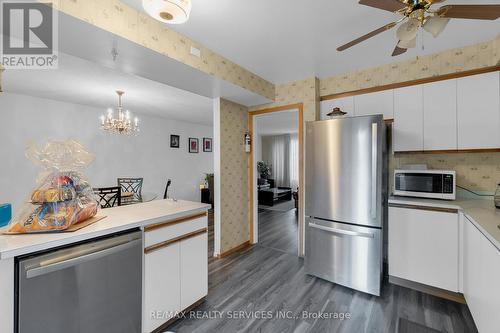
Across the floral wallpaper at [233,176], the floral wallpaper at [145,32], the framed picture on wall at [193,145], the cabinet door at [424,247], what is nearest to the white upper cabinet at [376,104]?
the cabinet door at [424,247]

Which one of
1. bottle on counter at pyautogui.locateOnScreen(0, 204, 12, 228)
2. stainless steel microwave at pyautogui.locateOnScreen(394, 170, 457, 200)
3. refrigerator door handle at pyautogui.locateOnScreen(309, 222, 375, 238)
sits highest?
stainless steel microwave at pyautogui.locateOnScreen(394, 170, 457, 200)

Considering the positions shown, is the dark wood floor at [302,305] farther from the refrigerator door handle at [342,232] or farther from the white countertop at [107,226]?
the white countertop at [107,226]

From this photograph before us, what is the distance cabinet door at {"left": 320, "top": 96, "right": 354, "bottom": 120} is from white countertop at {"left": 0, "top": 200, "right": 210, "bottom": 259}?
215 centimetres

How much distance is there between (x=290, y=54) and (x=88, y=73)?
2560mm

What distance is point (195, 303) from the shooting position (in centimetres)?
199

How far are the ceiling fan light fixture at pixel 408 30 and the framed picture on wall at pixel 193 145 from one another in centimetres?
588

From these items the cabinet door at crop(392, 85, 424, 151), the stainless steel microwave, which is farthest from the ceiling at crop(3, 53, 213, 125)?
the stainless steel microwave

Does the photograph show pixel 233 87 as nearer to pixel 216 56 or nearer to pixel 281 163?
pixel 216 56

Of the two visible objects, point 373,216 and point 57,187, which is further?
point 373,216

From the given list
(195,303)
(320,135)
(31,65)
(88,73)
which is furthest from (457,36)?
(31,65)

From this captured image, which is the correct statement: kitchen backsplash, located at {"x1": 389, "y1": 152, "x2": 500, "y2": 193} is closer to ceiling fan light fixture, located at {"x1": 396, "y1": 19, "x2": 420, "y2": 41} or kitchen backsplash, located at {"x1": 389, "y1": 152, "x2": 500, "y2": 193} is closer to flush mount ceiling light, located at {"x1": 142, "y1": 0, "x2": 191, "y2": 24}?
ceiling fan light fixture, located at {"x1": 396, "y1": 19, "x2": 420, "y2": 41}

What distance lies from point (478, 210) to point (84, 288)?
2.98 m

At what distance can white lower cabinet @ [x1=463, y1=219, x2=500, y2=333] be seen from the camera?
132 centimetres

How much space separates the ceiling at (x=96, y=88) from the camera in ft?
9.15
